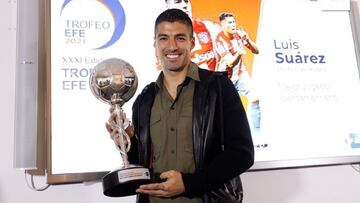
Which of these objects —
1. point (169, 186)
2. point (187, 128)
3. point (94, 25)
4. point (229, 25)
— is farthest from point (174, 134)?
point (229, 25)

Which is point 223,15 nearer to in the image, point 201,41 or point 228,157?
point 201,41

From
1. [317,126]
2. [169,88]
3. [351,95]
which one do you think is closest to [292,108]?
[317,126]

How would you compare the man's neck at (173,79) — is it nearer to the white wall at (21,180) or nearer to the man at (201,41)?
the man at (201,41)

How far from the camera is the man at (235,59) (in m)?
1.70

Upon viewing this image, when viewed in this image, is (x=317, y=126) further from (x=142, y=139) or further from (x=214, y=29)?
(x=142, y=139)

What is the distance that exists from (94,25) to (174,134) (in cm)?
73

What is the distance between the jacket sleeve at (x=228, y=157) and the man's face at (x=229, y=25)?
2.37 feet

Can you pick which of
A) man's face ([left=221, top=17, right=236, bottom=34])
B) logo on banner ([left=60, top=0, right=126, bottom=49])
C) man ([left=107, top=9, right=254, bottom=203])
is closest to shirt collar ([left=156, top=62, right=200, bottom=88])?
man ([left=107, top=9, right=254, bottom=203])

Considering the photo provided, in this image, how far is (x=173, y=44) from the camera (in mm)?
1055

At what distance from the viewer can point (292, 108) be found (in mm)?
1778

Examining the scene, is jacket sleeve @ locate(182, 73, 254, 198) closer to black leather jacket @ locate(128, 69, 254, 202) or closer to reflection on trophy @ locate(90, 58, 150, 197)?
black leather jacket @ locate(128, 69, 254, 202)

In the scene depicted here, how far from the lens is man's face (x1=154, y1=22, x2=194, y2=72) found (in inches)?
41.7

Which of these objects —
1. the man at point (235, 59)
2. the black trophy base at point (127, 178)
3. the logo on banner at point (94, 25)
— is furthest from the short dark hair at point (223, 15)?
the black trophy base at point (127, 178)

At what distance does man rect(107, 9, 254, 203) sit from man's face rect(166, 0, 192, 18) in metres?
0.57
